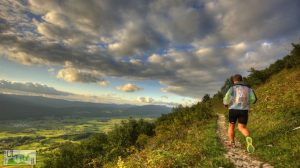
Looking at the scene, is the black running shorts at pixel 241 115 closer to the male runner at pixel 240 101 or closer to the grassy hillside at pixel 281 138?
the male runner at pixel 240 101

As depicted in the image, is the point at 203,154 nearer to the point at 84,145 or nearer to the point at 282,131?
the point at 282,131

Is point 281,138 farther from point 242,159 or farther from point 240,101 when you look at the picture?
point 240,101

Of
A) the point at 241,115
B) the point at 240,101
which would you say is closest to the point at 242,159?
the point at 241,115

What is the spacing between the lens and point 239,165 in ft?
35.4

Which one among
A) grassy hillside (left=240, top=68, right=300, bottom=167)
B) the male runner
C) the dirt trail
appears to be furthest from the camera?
the male runner

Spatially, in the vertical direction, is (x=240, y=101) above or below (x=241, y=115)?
above

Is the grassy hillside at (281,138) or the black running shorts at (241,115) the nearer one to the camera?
the grassy hillside at (281,138)

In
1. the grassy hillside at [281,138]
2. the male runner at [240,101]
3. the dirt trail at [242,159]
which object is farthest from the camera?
the male runner at [240,101]

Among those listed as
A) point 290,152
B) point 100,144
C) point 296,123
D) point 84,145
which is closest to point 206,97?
point 100,144

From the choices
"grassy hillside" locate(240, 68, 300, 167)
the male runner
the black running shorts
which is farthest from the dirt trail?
the black running shorts

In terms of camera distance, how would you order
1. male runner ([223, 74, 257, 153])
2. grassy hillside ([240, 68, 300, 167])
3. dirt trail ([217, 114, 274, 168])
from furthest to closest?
1. male runner ([223, 74, 257, 153])
2. grassy hillside ([240, 68, 300, 167])
3. dirt trail ([217, 114, 274, 168])

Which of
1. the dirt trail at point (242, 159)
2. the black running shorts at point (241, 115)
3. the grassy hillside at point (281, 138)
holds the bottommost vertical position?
the dirt trail at point (242, 159)

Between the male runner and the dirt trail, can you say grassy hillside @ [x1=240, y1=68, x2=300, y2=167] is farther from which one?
the male runner

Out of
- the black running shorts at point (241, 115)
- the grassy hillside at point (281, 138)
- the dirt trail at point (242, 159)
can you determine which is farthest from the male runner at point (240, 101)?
the grassy hillside at point (281, 138)
